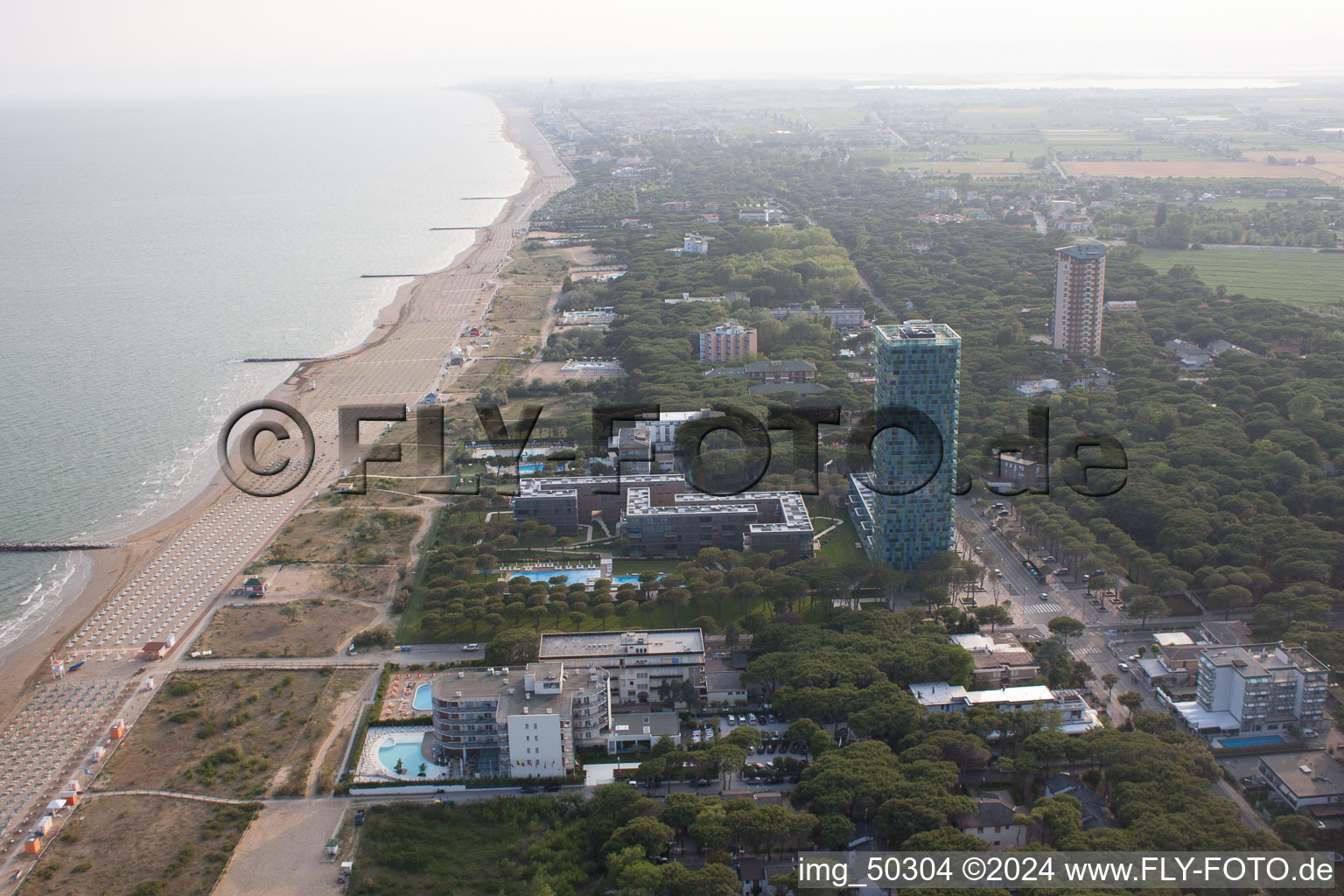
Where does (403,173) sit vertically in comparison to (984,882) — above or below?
above

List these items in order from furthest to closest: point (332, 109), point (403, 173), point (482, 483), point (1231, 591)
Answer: point (332, 109), point (403, 173), point (482, 483), point (1231, 591)

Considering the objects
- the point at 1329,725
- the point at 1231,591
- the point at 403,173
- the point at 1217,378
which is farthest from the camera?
the point at 403,173

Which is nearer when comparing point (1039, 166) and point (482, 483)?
point (482, 483)

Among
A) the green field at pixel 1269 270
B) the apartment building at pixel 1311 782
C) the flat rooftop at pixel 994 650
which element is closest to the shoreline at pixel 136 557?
the flat rooftop at pixel 994 650

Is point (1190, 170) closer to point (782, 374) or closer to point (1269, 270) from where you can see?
point (1269, 270)

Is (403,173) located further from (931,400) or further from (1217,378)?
(931,400)

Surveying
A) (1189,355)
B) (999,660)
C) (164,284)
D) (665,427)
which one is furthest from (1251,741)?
(164,284)

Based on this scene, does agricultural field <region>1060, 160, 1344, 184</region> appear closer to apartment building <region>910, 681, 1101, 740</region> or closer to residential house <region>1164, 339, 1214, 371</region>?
residential house <region>1164, 339, 1214, 371</region>

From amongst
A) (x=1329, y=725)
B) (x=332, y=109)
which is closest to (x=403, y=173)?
(x=1329, y=725)
